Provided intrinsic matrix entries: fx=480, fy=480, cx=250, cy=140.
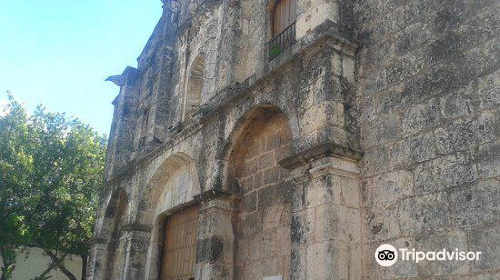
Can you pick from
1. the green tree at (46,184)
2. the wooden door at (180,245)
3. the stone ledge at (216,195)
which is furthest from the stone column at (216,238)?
the green tree at (46,184)

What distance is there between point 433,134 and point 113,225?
9.20 m

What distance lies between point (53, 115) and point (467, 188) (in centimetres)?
1679

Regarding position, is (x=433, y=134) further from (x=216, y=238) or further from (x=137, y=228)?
(x=137, y=228)

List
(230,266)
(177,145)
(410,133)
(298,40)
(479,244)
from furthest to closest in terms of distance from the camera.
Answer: (177,145) < (230,266) < (298,40) < (410,133) < (479,244)

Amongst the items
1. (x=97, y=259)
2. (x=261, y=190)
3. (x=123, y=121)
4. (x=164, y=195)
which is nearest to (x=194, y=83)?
(x=164, y=195)

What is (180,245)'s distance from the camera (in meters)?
9.12

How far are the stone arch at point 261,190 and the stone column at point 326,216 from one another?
3.33 ft

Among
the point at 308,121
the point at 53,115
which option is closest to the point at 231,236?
the point at 308,121

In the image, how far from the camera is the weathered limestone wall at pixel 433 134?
13.4 feet

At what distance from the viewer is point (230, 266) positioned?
6969 mm

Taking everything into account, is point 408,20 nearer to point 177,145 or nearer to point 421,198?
point 421,198

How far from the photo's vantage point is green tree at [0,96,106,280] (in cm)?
1516

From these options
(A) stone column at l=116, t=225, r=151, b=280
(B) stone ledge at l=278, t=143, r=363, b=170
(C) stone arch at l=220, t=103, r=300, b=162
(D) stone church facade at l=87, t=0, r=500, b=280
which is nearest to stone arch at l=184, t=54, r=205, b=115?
(D) stone church facade at l=87, t=0, r=500, b=280

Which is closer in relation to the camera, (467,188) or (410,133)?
(467,188)
